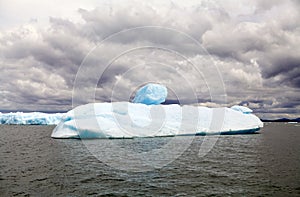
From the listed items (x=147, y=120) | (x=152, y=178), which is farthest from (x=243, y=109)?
(x=152, y=178)

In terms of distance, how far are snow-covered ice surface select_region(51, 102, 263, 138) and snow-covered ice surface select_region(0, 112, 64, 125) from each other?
4388 centimetres

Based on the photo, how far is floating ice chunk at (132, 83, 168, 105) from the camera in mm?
50531

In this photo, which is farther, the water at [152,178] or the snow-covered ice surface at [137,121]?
the snow-covered ice surface at [137,121]

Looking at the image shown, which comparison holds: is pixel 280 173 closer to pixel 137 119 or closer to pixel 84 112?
pixel 137 119

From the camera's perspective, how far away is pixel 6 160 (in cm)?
2181

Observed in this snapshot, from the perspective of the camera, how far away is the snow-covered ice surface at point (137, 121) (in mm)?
36469

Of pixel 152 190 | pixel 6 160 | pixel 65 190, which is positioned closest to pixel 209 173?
pixel 152 190

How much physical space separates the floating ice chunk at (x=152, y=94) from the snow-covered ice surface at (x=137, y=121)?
19.3ft

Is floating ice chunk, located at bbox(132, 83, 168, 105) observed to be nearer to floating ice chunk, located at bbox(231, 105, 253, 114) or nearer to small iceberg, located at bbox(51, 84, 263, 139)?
small iceberg, located at bbox(51, 84, 263, 139)

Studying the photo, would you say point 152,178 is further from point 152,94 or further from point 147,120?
point 152,94

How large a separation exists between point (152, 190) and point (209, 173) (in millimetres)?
5314

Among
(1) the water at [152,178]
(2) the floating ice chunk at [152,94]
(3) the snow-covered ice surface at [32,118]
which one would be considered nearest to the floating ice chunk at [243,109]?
(2) the floating ice chunk at [152,94]

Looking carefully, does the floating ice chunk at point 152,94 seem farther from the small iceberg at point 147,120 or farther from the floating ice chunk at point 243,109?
the floating ice chunk at point 243,109

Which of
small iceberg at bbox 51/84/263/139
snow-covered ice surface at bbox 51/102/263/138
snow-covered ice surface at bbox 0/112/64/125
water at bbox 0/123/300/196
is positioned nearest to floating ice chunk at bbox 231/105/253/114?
small iceberg at bbox 51/84/263/139
